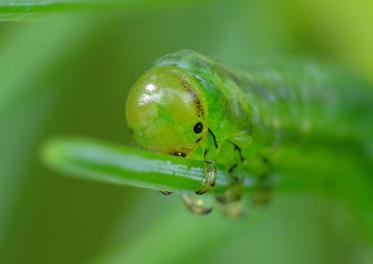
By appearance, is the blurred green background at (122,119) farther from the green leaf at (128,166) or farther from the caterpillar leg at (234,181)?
the green leaf at (128,166)

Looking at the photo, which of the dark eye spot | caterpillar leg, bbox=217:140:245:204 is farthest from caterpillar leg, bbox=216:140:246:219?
the dark eye spot

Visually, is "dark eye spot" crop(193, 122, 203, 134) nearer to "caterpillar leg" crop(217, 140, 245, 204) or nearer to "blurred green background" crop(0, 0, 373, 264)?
"caterpillar leg" crop(217, 140, 245, 204)

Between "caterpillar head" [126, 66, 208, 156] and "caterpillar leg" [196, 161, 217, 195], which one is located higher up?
"caterpillar head" [126, 66, 208, 156]

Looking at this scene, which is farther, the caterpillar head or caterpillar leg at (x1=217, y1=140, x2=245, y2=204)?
caterpillar leg at (x1=217, y1=140, x2=245, y2=204)

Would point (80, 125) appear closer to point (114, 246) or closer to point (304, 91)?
point (114, 246)

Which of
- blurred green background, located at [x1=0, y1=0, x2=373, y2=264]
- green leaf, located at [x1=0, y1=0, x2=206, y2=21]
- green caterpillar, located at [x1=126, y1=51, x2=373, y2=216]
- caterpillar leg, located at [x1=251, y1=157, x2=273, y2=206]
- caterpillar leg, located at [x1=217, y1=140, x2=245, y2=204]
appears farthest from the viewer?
→ blurred green background, located at [x1=0, y1=0, x2=373, y2=264]

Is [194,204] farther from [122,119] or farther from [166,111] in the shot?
[122,119]

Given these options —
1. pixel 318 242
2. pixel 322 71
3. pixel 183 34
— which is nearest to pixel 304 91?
pixel 322 71
